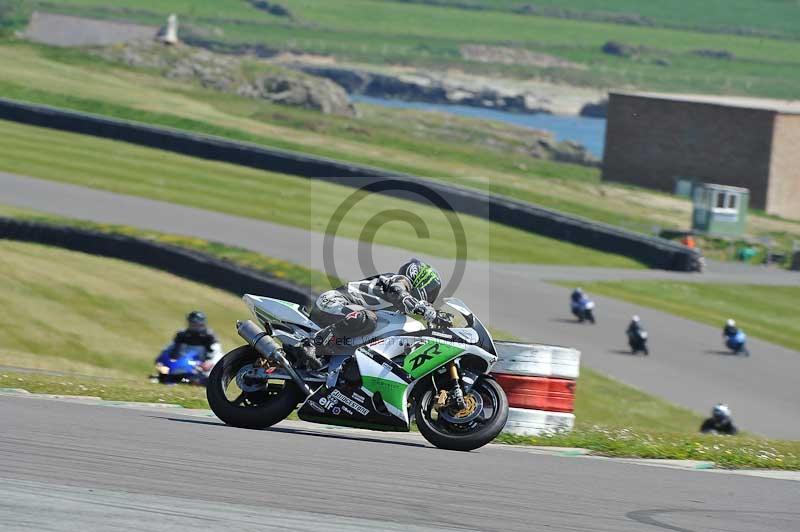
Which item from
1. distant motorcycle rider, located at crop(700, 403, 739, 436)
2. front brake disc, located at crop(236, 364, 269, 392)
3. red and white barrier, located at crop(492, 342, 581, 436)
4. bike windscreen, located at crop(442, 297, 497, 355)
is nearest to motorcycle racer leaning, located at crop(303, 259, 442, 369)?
bike windscreen, located at crop(442, 297, 497, 355)

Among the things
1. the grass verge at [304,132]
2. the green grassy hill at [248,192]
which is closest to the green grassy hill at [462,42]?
the grass verge at [304,132]

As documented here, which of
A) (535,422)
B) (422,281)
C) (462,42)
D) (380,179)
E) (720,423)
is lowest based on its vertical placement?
(720,423)

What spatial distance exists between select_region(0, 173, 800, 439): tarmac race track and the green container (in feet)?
21.9

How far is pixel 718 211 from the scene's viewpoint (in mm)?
47531

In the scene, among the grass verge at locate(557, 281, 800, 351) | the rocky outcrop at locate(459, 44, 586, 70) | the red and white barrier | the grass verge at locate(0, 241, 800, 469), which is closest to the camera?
the red and white barrier

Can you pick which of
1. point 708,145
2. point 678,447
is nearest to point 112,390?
point 678,447

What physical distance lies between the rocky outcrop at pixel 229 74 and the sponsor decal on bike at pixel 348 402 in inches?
2505

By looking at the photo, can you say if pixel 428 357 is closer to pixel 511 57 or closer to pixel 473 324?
pixel 473 324

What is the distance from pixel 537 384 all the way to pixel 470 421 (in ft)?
6.05

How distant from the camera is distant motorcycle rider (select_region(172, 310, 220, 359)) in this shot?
16.9 meters

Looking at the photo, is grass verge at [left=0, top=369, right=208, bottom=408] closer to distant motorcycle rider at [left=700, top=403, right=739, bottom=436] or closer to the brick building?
Answer: distant motorcycle rider at [left=700, top=403, right=739, bottom=436]

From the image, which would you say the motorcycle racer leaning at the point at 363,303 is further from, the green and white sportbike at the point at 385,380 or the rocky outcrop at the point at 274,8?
the rocky outcrop at the point at 274,8

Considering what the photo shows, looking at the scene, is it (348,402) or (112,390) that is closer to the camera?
(348,402)

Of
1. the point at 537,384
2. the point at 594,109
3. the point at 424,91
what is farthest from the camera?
the point at 594,109
